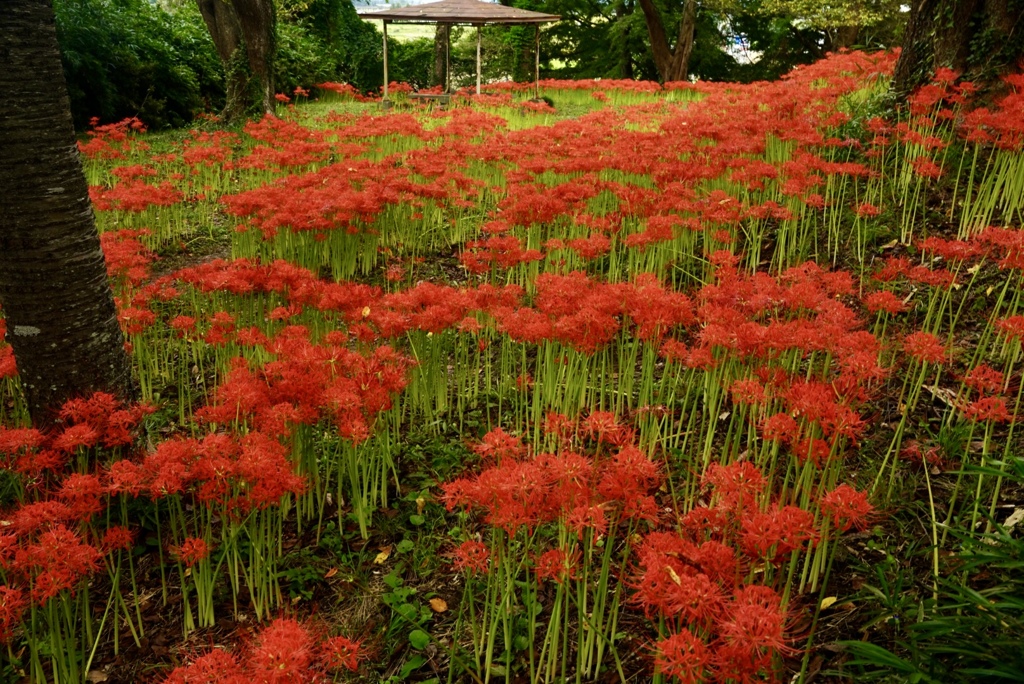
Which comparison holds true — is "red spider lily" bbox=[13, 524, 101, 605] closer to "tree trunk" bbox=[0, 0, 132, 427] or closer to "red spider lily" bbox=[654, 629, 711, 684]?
"tree trunk" bbox=[0, 0, 132, 427]

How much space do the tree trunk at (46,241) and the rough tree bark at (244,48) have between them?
1155 cm

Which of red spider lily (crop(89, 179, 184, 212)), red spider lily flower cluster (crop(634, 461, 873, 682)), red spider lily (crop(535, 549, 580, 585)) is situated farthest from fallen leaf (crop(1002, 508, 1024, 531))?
red spider lily (crop(89, 179, 184, 212))

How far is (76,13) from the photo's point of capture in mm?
13750

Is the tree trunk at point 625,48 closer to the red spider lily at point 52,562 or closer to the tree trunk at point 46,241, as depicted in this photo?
the tree trunk at point 46,241

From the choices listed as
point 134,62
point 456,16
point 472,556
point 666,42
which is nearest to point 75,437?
point 472,556

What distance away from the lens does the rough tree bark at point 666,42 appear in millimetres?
20734

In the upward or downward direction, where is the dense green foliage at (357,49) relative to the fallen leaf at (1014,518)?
upward

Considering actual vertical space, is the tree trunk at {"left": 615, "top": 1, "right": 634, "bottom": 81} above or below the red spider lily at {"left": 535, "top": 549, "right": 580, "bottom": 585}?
above

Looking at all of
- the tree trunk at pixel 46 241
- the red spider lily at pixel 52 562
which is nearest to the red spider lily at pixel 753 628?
the red spider lily at pixel 52 562

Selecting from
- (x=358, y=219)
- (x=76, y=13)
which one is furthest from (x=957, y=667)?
(x=76, y=13)

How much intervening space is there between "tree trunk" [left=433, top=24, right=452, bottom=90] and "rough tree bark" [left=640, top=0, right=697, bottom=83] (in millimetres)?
6472

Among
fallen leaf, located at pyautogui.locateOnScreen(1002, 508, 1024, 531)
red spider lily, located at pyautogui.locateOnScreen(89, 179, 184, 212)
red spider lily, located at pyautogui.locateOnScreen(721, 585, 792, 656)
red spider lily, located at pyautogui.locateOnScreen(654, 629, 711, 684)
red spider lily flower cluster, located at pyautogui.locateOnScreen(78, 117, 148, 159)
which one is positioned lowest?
fallen leaf, located at pyautogui.locateOnScreen(1002, 508, 1024, 531)

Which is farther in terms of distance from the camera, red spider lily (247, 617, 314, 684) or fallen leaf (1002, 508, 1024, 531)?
fallen leaf (1002, 508, 1024, 531)

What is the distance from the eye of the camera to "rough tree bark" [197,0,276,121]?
13695 millimetres
